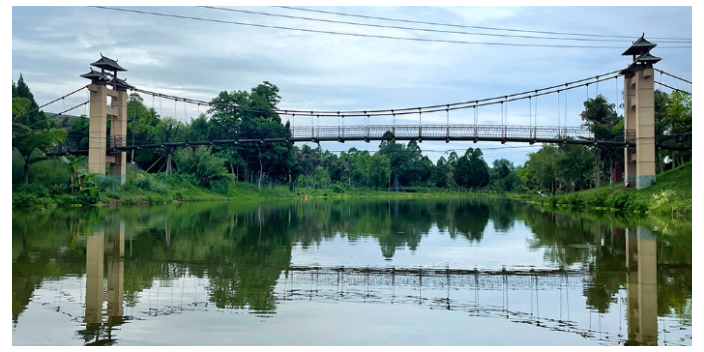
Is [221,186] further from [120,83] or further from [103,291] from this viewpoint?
[103,291]

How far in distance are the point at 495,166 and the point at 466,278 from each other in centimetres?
11416

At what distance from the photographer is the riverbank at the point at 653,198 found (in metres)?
28.6

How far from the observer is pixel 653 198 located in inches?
1225

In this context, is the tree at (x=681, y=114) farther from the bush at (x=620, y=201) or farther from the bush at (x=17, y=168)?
the bush at (x=17, y=168)

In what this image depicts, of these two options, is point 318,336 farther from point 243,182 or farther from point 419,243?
point 243,182

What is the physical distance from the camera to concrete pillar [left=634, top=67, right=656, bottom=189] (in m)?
34.8

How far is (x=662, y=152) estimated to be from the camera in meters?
49.9

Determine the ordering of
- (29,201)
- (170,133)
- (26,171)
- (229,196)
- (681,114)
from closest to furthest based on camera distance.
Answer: (29,201) < (26,171) < (681,114) < (229,196) < (170,133)

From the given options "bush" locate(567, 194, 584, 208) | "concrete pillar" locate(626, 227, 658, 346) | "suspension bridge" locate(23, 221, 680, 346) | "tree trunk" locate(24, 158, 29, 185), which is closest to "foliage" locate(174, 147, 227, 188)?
"tree trunk" locate(24, 158, 29, 185)

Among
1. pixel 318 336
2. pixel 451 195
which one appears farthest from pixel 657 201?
pixel 451 195

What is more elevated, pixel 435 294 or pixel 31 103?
pixel 31 103

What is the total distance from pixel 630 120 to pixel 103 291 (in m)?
36.0

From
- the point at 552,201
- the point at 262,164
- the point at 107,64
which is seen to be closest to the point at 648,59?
the point at 552,201

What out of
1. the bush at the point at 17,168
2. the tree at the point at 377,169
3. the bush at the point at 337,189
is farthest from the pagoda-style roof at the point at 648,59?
the tree at the point at 377,169
